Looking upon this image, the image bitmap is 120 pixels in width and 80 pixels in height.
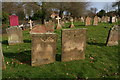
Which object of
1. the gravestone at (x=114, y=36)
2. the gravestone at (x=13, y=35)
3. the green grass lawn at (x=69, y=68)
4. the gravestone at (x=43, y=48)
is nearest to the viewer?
the green grass lawn at (x=69, y=68)

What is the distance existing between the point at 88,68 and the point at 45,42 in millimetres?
1797

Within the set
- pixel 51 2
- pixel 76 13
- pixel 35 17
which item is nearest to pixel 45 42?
pixel 51 2

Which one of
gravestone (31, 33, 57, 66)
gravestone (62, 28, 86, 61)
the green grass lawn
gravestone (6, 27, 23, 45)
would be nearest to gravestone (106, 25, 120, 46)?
the green grass lawn

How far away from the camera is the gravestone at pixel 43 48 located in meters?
5.22

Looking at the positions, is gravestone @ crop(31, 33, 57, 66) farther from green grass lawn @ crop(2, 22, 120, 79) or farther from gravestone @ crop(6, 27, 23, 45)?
gravestone @ crop(6, 27, 23, 45)

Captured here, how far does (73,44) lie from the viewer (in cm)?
569

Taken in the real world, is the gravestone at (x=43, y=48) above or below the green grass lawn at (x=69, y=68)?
above

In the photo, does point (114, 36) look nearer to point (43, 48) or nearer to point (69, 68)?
point (69, 68)

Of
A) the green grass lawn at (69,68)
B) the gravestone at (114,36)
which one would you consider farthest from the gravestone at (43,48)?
the gravestone at (114,36)

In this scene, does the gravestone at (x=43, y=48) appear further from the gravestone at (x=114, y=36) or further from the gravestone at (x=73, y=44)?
the gravestone at (x=114, y=36)

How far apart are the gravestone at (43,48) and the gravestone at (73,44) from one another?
43 centimetres

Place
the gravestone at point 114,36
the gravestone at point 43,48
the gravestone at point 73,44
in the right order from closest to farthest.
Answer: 1. the gravestone at point 43,48
2. the gravestone at point 73,44
3. the gravestone at point 114,36

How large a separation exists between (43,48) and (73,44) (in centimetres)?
120

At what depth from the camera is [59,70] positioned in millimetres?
4875
